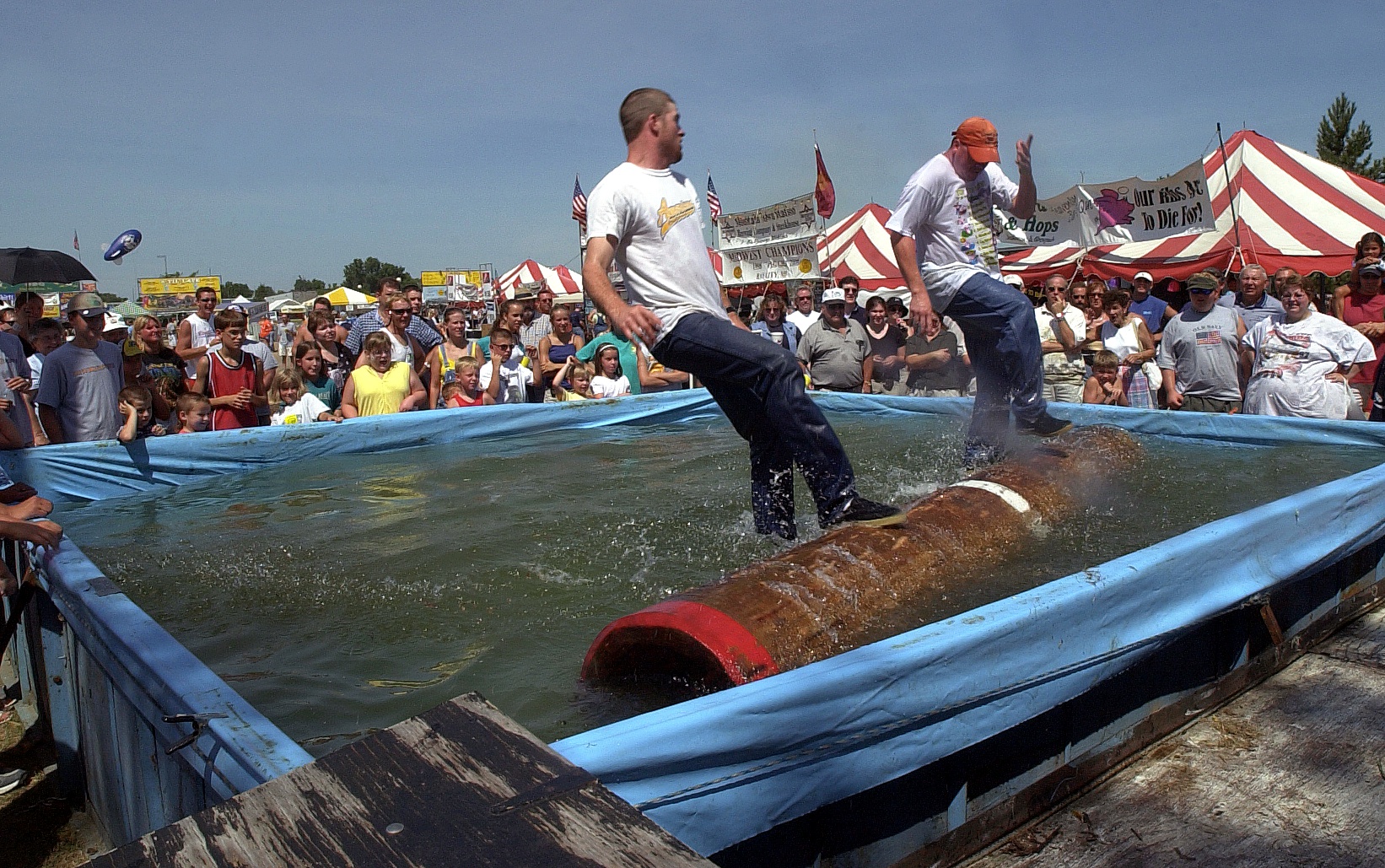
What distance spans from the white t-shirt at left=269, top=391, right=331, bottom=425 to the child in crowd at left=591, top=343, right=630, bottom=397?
2405 mm

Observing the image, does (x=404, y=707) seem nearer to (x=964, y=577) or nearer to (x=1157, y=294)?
(x=964, y=577)

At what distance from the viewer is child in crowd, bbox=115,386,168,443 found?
21.0ft

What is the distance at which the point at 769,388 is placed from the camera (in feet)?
12.5

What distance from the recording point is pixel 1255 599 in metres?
3.17

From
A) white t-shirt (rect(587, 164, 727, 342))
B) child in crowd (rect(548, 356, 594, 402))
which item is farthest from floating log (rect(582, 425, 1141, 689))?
child in crowd (rect(548, 356, 594, 402))

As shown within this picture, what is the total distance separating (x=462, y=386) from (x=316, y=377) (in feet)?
3.97

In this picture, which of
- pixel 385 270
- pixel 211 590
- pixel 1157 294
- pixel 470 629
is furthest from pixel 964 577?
pixel 385 270

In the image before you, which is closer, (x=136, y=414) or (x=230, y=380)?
(x=136, y=414)

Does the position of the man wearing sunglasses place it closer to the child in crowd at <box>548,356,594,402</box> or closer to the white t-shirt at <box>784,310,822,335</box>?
the white t-shirt at <box>784,310,822,335</box>

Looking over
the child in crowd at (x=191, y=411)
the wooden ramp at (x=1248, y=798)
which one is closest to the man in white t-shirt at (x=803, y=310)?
the child in crowd at (x=191, y=411)

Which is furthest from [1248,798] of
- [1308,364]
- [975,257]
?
[1308,364]

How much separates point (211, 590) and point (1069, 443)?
4.20 metres

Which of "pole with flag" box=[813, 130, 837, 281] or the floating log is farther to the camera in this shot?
"pole with flag" box=[813, 130, 837, 281]

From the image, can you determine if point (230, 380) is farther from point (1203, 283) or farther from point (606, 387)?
point (1203, 283)
